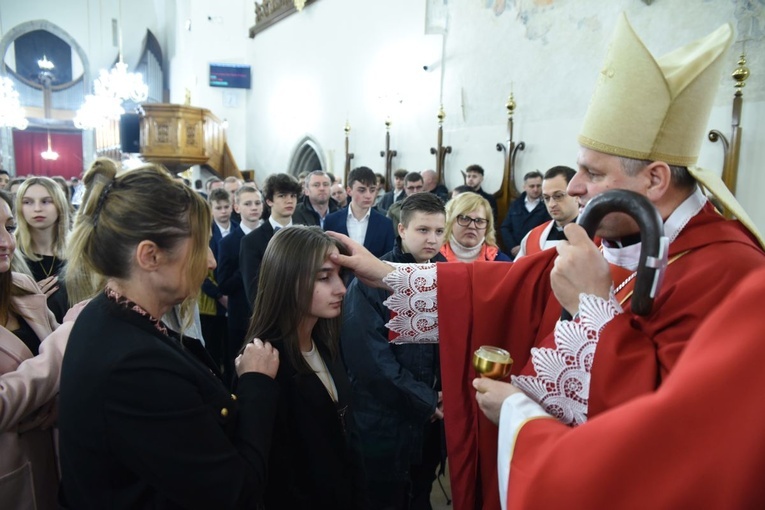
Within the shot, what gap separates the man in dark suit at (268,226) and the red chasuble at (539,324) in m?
1.90

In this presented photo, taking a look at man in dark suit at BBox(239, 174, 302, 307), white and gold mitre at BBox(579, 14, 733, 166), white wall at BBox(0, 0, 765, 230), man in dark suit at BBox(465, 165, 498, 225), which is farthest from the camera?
man in dark suit at BBox(465, 165, 498, 225)

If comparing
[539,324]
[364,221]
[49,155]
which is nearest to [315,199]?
[364,221]

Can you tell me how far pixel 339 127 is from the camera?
36.0 feet

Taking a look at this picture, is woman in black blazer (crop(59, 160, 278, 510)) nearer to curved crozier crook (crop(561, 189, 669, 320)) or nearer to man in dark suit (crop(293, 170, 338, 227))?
curved crozier crook (crop(561, 189, 669, 320))

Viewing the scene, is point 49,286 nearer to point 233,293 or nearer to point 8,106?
point 233,293

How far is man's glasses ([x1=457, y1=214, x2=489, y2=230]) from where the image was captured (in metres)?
3.18

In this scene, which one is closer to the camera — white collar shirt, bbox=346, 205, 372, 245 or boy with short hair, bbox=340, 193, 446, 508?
boy with short hair, bbox=340, 193, 446, 508

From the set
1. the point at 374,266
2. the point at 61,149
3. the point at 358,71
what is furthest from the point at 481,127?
the point at 61,149

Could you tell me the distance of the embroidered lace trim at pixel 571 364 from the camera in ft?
3.62

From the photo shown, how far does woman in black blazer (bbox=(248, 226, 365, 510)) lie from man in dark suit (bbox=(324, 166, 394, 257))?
2.53 m

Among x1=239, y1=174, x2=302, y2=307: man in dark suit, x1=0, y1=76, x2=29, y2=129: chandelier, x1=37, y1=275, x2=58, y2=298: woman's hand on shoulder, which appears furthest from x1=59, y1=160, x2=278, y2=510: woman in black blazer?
x1=0, y1=76, x2=29, y2=129: chandelier

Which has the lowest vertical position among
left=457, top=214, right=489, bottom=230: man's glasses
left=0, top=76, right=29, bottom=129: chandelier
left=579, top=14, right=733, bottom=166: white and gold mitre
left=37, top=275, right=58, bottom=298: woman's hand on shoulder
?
left=37, top=275, right=58, bottom=298: woman's hand on shoulder

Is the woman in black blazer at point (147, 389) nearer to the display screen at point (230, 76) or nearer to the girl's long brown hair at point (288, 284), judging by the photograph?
the girl's long brown hair at point (288, 284)

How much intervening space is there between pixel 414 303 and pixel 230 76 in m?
14.3
